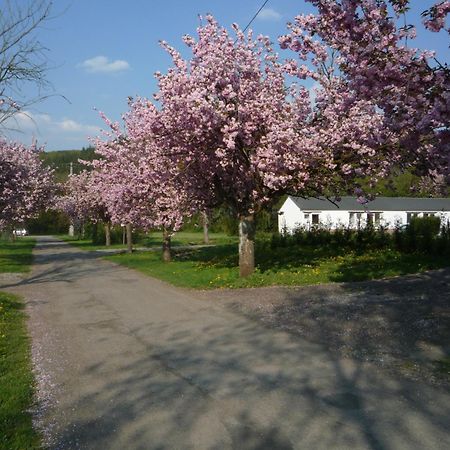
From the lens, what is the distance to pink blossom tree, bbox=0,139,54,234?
25419mm

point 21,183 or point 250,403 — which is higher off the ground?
point 21,183

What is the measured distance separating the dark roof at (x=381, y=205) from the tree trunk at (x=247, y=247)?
128 feet

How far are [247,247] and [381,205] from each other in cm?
4556

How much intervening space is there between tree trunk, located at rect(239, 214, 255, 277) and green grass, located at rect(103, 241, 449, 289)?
34 centimetres

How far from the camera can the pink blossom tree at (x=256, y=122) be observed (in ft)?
46.4

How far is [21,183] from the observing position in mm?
26844

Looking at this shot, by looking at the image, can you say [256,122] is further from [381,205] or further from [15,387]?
[381,205]

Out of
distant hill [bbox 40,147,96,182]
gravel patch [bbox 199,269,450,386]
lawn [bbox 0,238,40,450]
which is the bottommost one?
lawn [bbox 0,238,40,450]

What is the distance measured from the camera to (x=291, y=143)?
14.1 m

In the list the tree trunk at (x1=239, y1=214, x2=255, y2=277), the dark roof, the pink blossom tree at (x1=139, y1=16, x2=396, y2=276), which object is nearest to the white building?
the dark roof

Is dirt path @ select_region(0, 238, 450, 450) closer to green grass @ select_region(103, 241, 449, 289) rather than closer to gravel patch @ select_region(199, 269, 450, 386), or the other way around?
gravel patch @ select_region(199, 269, 450, 386)

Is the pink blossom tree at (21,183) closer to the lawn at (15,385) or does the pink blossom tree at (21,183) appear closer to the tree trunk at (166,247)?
the tree trunk at (166,247)

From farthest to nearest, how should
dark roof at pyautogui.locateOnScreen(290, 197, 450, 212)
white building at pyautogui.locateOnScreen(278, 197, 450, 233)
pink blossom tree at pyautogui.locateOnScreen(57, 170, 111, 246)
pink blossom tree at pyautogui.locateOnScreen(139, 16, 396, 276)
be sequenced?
dark roof at pyautogui.locateOnScreen(290, 197, 450, 212) → white building at pyautogui.locateOnScreen(278, 197, 450, 233) → pink blossom tree at pyautogui.locateOnScreen(57, 170, 111, 246) → pink blossom tree at pyautogui.locateOnScreen(139, 16, 396, 276)

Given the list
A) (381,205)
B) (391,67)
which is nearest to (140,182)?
(391,67)
